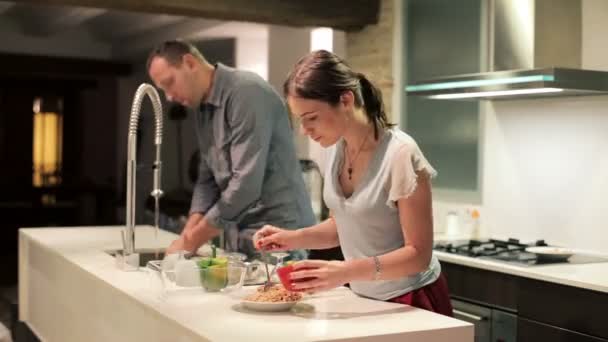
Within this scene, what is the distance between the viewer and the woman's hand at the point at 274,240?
2152mm

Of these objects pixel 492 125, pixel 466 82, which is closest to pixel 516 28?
pixel 466 82

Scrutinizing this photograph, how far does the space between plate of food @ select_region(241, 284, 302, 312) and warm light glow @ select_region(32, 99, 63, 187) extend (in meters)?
8.60

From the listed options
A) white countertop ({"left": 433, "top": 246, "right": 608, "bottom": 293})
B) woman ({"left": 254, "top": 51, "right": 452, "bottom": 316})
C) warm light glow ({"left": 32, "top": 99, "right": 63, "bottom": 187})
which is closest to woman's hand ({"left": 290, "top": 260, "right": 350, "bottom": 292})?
woman ({"left": 254, "top": 51, "right": 452, "bottom": 316})

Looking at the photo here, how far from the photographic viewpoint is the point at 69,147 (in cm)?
1016

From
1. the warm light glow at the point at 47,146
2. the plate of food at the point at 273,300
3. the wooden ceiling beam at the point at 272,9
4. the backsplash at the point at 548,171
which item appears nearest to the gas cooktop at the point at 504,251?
the backsplash at the point at 548,171

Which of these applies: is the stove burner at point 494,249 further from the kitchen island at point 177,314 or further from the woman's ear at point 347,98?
the woman's ear at point 347,98

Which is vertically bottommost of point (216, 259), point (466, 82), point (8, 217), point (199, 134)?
point (8, 217)

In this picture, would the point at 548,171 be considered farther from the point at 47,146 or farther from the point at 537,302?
the point at 47,146

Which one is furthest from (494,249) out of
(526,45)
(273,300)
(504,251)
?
(273,300)

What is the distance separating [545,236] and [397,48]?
149cm

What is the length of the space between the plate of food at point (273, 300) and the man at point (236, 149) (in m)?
0.83

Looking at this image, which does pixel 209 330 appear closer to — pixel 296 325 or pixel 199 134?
pixel 296 325

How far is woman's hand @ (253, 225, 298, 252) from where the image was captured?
215 cm

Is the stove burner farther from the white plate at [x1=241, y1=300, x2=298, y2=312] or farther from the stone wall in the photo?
the white plate at [x1=241, y1=300, x2=298, y2=312]
